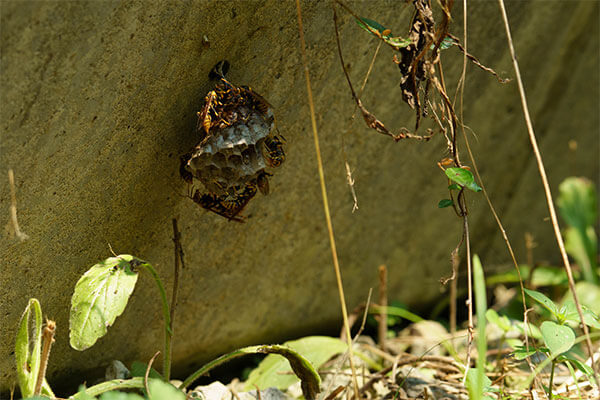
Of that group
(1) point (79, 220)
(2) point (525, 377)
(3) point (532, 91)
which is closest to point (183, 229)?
(1) point (79, 220)

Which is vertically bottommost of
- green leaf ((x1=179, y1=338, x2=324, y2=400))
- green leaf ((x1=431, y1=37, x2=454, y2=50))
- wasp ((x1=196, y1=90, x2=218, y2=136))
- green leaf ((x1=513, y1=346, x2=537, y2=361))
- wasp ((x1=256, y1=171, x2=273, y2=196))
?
green leaf ((x1=179, y1=338, x2=324, y2=400))

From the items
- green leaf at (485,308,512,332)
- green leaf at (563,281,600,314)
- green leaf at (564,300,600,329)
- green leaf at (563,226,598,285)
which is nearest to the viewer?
green leaf at (564,300,600,329)

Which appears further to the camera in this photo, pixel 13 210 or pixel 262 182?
pixel 262 182

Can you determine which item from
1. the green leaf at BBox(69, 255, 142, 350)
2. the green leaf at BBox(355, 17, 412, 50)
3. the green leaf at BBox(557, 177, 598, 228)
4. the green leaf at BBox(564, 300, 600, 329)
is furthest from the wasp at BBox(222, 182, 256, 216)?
the green leaf at BBox(557, 177, 598, 228)

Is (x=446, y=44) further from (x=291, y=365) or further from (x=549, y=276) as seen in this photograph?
(x=549, y=276)

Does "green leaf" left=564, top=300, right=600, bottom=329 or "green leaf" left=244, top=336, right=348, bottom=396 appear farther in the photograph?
"green leaf" left=244, top=336, right=348, bottom=396

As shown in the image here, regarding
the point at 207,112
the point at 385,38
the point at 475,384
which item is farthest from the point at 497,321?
the point at 207,112

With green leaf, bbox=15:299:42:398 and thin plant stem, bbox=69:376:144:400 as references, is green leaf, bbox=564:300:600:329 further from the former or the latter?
green leaf, bbox=15:299:42:398
